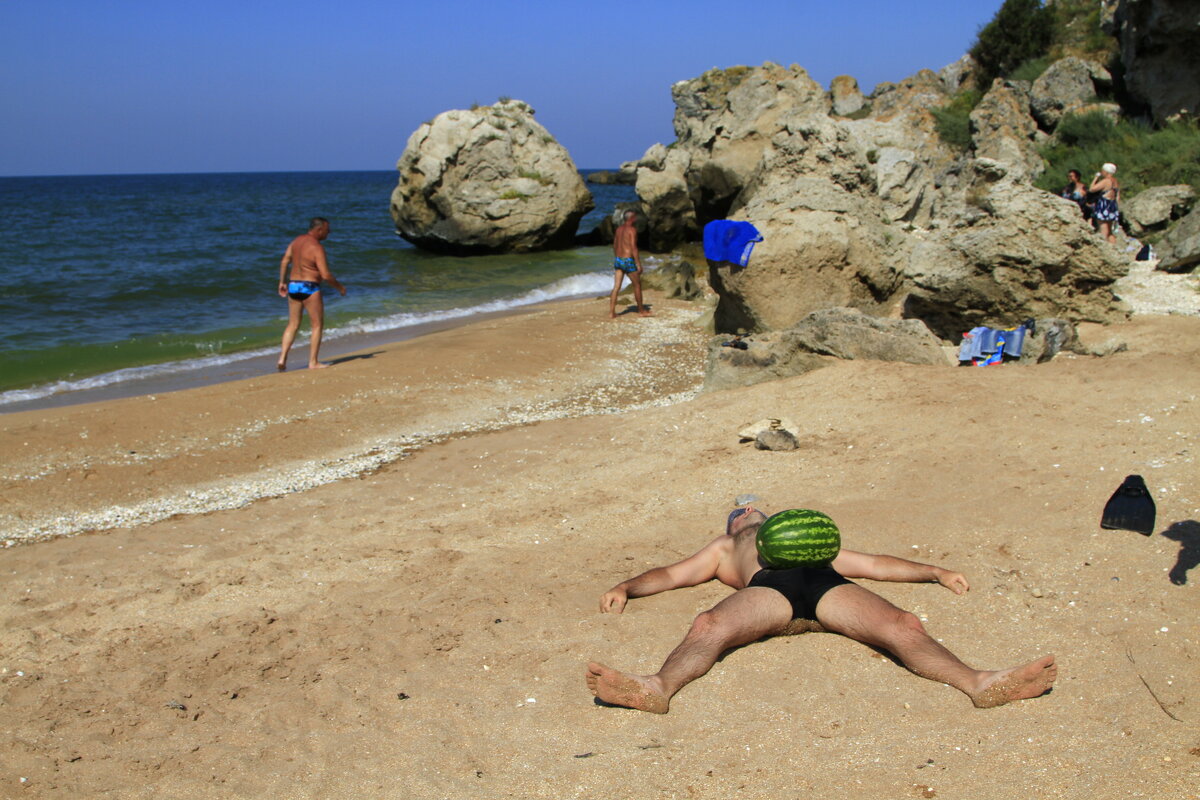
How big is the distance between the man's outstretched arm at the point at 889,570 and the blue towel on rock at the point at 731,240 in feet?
20.0

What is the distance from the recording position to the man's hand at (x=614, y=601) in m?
4.40

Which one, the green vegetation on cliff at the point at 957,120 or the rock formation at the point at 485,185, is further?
the rock formation at the point at 485,185

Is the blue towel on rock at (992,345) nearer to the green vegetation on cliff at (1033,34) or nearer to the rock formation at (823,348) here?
the rock formation at (823,348)

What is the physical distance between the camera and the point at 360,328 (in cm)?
1575

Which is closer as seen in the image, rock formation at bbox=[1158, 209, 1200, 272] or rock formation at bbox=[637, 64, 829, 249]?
rock formation at bbox=[1158, 209, 1200, 272]

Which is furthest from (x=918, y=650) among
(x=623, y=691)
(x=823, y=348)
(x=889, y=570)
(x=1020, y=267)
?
(x=1020, y=267)

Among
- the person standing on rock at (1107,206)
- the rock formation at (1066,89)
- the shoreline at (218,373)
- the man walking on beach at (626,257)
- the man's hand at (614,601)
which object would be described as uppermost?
the rock formation at (1066,89)

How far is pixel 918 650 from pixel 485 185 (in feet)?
83.5

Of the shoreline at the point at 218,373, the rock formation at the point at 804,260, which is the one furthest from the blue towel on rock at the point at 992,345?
the shoreline at the point at 218,373

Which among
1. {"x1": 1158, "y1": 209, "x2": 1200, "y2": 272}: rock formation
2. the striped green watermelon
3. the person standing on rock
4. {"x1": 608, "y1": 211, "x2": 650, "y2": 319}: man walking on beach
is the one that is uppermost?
the person standing on rock

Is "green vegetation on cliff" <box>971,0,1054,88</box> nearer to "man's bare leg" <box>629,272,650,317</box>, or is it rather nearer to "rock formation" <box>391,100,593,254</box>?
"rock formation" <box>391,100,593,254</box>

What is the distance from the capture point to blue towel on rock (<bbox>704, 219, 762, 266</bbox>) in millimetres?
10070

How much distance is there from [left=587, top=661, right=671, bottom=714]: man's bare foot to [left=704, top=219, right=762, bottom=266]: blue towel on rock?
7.10 meters

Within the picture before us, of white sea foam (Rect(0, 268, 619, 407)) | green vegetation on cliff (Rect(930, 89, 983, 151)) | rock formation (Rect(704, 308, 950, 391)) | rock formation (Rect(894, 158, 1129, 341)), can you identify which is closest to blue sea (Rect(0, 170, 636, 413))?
white sea foam (Rect(0, 268, 619, 407))
